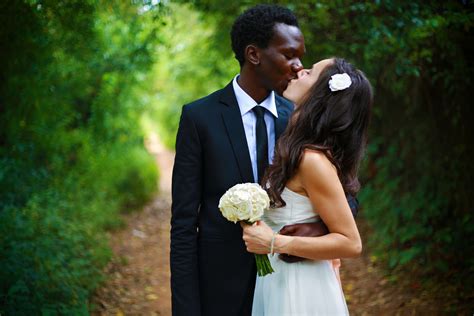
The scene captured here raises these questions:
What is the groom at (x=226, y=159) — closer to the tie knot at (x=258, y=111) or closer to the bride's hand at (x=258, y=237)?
the tie knot at (x=258, y=111)

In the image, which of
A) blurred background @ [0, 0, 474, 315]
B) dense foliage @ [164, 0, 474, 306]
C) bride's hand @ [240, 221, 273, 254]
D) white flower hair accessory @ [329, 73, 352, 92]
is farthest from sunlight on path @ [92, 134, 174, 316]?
→ white flower hair accessory @ [329, 73, 352, 92]

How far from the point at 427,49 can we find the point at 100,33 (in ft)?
15.6

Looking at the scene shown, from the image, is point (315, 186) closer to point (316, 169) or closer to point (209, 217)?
point (316, 169)

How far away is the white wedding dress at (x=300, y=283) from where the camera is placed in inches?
→ 87.0

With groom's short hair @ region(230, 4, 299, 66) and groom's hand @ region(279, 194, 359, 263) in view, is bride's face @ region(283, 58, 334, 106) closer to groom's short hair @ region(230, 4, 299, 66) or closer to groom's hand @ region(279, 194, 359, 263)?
groom's short hair @ region(230, 4, 299, 66)

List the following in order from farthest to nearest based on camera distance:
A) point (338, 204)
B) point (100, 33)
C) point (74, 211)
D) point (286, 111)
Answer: point (100, 33), point (74, 211), point (286, 111), point (338, 204)

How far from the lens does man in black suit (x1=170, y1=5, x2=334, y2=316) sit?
A: 7.55 ft

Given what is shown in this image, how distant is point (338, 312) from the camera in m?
2.25

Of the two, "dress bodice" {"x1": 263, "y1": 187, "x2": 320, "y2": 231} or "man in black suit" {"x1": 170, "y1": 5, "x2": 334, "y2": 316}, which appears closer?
"dress bodice" {"x1": 263, "y1": 187, "x2": 320, "y2": 231}

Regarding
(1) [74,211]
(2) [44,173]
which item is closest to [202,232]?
(2) [44,173]

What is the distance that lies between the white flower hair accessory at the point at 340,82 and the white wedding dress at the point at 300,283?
0.47m

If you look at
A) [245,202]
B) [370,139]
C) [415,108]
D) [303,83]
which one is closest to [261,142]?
[303,83]

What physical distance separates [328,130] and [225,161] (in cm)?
47

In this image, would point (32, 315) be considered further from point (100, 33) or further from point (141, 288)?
point (100, 33)
